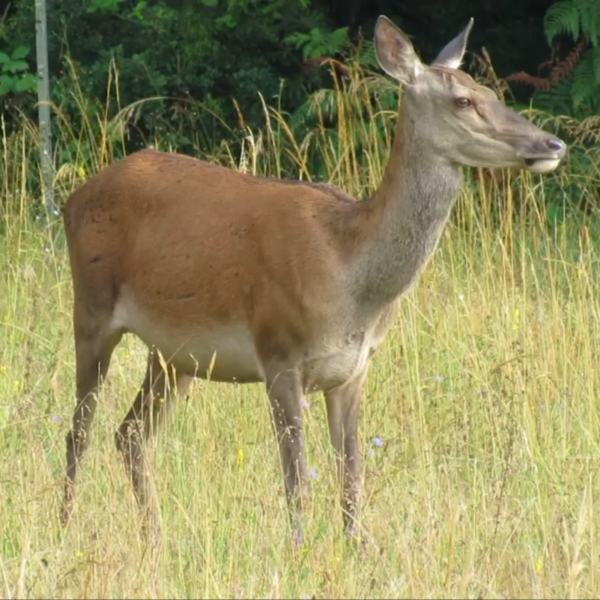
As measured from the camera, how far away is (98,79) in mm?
11414

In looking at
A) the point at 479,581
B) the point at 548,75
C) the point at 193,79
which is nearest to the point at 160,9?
the point at 193,79

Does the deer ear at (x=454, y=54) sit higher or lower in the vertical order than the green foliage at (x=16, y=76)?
higher

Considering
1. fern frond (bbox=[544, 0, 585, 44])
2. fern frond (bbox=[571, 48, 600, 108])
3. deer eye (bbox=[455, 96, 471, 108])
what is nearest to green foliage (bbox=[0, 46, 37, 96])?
fern frond (bbox=[544, 0, 585, 44])

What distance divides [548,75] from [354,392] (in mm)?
5404

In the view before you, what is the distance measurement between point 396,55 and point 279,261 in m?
0.72

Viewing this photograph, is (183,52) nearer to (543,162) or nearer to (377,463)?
(377,463)

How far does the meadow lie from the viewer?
450cm

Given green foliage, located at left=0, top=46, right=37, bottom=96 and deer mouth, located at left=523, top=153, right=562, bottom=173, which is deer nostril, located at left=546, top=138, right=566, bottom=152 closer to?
Answer: deer mouth, located at left=523, top=153, right=562, bottom=173

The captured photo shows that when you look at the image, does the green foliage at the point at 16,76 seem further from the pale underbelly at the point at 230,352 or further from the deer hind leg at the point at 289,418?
the deer hind leg at the point at 289,418

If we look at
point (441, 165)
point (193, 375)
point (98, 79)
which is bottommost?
point (98, 79)

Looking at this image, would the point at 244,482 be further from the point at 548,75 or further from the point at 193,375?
the point at 548,75

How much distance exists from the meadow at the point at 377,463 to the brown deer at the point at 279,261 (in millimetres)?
129

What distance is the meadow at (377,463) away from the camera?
4.50 meters

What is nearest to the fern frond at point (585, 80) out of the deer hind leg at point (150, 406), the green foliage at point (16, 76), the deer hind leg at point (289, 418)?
the green foliage at point (16, 76)
